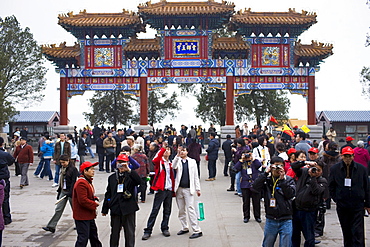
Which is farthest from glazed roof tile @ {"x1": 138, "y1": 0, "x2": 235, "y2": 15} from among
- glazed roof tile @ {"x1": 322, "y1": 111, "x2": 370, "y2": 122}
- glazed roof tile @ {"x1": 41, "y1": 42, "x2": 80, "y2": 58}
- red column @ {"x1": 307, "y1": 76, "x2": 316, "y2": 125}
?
glazed roof tile @ {"x1": 322, "y1": 111, "x2": 370, "y2": 122}

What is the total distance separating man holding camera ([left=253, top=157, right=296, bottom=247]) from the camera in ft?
21.9

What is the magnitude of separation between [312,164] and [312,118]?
824 inches

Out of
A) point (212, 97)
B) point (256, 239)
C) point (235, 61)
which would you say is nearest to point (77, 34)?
point (235, 61)

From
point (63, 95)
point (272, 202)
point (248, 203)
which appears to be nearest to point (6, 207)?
point (248, 203)

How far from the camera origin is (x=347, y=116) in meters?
45.1

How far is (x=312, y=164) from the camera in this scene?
23.4 feet

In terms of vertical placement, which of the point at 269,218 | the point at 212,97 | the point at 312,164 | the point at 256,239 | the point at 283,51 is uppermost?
the point at 283,51

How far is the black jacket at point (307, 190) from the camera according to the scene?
7.13m

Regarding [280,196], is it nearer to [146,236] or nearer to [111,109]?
[146,236]

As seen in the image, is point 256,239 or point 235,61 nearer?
point 256,239

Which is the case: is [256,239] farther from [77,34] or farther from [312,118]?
[77,34]

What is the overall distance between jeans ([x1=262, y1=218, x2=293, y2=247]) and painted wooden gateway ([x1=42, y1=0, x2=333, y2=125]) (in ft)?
66.3

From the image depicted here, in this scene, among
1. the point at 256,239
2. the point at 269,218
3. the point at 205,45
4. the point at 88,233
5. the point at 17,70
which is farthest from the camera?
the point at 17,70

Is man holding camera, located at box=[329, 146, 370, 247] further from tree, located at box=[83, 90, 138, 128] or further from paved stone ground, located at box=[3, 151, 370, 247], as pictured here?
tree, located at box=[83, 90, 138, 128]
